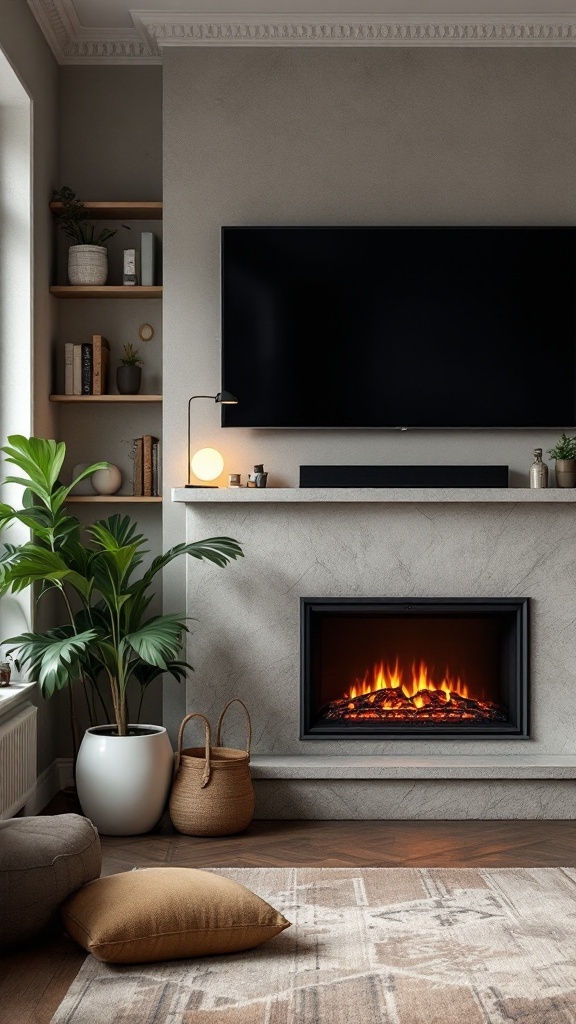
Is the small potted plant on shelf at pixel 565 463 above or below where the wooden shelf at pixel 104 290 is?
below

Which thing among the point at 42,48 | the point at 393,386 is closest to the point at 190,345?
the point at 393,386

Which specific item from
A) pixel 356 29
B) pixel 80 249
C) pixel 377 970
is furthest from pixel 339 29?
pixel 377 970

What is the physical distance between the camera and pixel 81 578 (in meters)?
3.91

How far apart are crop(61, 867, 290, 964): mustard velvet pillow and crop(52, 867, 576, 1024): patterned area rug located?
0.05m

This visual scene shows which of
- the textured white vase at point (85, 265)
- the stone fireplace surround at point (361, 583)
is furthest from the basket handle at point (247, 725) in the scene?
the textured white vase at point (85, 265)

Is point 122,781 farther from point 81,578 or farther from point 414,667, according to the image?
point 414,667

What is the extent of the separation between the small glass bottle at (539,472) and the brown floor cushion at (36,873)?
7.92ft

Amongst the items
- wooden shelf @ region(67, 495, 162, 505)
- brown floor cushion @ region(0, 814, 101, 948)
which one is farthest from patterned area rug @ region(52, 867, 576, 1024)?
wooden shelf @ region(67, 495, 162, 505)

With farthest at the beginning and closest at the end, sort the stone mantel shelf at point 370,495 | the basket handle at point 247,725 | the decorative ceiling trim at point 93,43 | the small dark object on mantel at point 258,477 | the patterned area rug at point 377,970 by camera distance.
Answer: the decorative ceiling trim at point 93,43 → the small dark object on mantel at point 258,477 → the stone mantel shelf at point 370,495 → the basket handle at point 247,725 → the patterned area rug at point 377,970

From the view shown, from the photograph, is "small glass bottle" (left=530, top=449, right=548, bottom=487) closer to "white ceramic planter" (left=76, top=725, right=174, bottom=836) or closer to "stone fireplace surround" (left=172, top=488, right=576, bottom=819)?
"stone fireplace surround" (left=172, top=488, right=576, bottom=819)

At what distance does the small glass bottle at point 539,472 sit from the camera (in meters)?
4.26

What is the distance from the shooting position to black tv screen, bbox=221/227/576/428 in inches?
171

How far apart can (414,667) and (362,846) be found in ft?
3.13

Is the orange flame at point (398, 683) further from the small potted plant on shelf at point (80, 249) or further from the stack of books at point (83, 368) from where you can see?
the small potted plant on shelf at point (80, 249)
